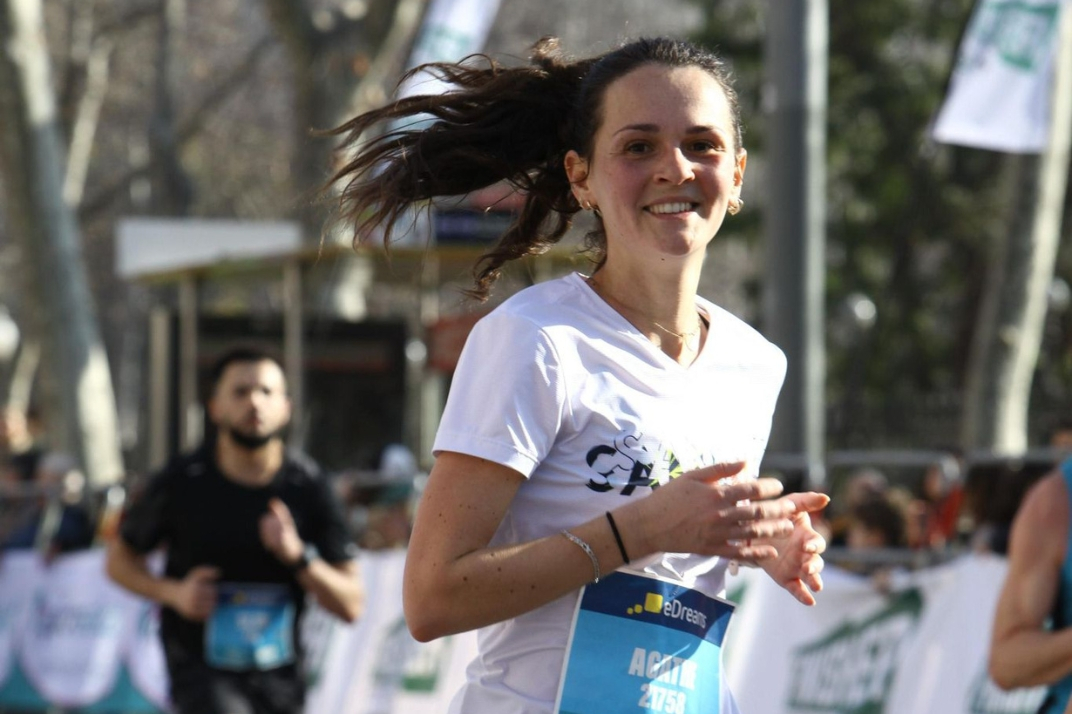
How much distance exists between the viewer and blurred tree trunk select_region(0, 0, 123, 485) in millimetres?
17422

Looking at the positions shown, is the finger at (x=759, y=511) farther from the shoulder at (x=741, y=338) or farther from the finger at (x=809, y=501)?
the shoulder at (x=741, y=338)

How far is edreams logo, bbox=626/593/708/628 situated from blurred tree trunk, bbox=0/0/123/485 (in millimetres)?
15044

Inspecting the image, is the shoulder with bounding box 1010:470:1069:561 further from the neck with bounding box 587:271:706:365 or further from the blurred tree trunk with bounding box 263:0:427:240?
the blurred tree trunk with bounding box 263:0:427:240

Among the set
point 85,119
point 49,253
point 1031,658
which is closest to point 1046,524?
point 1031,658

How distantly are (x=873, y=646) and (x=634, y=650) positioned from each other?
480cm

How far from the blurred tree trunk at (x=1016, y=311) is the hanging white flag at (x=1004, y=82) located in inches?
131

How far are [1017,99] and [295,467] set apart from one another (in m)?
4.73

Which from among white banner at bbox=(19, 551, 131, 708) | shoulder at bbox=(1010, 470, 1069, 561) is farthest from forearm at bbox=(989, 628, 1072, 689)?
white banner at bbox=(19, 551, 131, 708)

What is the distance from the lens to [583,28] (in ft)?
117

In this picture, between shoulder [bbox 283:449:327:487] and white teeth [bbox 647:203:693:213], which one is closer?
white teeth [bbox 647:203:693:213]

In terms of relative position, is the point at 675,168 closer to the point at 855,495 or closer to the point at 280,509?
the point at 280,509

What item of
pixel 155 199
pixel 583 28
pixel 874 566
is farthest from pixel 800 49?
pixel 583 28

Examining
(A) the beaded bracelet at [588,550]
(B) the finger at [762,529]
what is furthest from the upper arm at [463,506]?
(B) the finger at [762,529]

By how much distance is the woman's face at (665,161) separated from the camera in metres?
3.13
